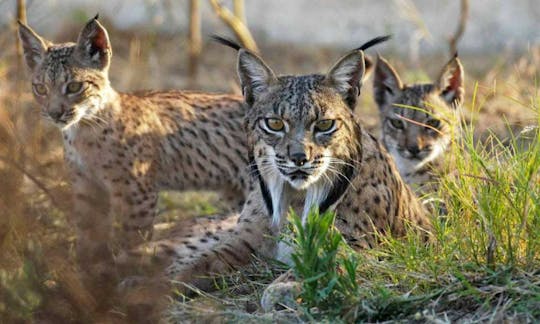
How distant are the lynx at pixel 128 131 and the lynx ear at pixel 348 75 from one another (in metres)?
1.77

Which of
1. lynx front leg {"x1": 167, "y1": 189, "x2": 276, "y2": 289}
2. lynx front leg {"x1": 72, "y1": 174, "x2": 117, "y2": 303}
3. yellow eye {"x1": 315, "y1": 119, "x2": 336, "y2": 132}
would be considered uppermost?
yellow eye {"x1": 315, "y1": 119, "x2": 336, "y2": 132}

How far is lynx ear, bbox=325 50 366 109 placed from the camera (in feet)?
19.0

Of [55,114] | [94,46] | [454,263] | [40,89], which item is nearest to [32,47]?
[40,89]

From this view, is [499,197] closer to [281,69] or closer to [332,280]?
[332,280]

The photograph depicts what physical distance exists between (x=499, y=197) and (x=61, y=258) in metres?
2.17

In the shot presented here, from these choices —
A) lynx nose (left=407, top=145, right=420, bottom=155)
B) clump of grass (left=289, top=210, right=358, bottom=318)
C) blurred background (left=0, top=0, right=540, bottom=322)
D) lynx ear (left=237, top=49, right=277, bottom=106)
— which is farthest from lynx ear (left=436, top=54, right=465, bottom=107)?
clump of grass (left=289, top=210, right=358, bottom=318)

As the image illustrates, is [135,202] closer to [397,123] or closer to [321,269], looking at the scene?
[397,123]

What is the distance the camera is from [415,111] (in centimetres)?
816

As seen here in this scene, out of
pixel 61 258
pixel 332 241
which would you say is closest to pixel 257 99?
pixel 332 241

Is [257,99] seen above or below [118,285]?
above

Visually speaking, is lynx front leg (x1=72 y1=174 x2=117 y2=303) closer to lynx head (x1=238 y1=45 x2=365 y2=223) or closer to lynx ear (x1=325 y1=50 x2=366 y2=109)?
lynx head (x1=238 y1=45 x2=365 y2=223)

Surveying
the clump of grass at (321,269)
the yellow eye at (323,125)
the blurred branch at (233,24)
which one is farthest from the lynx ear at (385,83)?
the clump of grass at (321,269)

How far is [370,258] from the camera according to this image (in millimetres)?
5523

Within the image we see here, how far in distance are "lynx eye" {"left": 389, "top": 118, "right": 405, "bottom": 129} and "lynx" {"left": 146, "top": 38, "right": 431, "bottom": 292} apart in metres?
1.92
